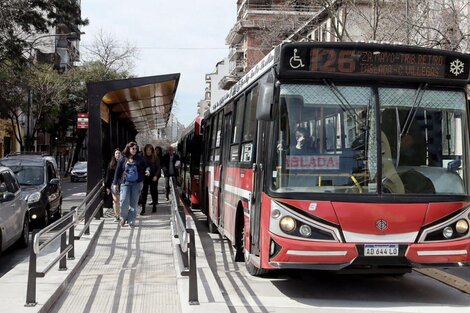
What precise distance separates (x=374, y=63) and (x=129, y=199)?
7.12 metres

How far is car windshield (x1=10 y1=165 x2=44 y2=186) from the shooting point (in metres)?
15.5

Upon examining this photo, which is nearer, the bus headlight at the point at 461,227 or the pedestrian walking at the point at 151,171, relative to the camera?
the bus headlight at the point at 461,227

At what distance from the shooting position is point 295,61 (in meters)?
7.24

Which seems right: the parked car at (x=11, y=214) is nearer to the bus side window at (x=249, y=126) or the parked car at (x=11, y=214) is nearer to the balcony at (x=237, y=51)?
the bus side window at (x=249, y=126)

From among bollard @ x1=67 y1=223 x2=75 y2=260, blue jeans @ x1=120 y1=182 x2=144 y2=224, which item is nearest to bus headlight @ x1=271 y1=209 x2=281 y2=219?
bollard @ x1=67 y1=223 x2=75 y2=260

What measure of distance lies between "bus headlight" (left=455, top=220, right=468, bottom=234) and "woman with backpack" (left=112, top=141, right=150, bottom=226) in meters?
7.38

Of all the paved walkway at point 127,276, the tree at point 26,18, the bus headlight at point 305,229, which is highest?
the tree at point 26,18

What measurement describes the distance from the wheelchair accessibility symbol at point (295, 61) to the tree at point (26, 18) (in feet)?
58.5

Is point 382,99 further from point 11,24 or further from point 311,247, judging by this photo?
point 11,24

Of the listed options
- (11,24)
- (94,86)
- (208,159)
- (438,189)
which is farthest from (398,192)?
(11,24)

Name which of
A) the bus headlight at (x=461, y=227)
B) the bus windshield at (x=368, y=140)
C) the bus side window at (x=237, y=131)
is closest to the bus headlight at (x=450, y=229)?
the bus headlight at (x=461, y=227)

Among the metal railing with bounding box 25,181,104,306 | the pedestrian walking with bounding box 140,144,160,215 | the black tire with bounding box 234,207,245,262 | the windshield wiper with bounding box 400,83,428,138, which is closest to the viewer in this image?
the metal railing with bounding box 25,181,104,306

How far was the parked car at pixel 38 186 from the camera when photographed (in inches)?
568

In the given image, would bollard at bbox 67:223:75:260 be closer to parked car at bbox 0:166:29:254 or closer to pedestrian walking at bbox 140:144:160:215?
parked car at bbox 0:166:29:254
